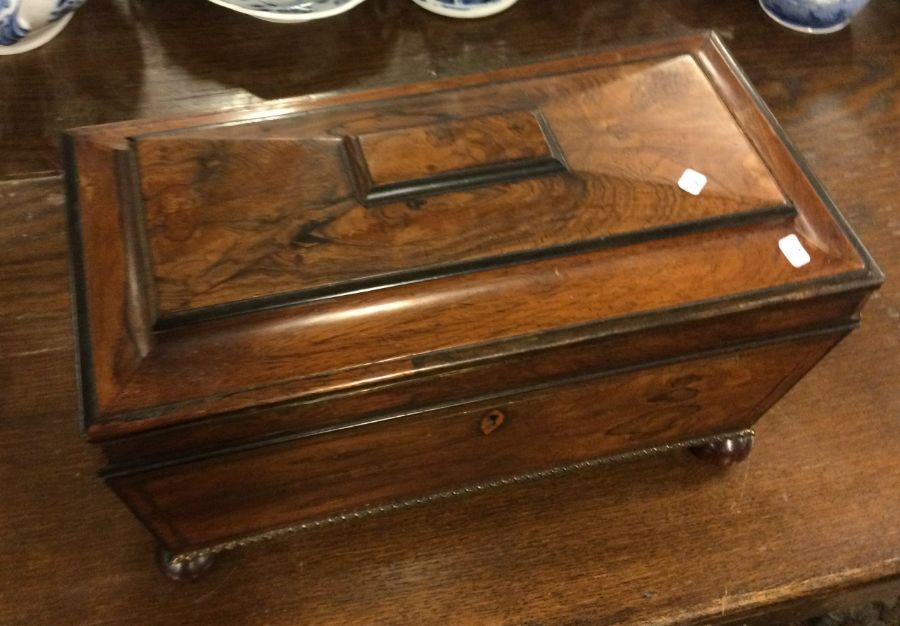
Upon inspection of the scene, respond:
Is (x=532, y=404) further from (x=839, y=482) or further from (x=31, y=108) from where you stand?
(x=31, y=108)

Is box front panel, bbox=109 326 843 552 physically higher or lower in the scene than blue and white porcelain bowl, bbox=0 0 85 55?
lower

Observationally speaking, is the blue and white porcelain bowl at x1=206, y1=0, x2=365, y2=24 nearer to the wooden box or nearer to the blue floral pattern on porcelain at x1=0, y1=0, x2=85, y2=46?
the blue floral pattern on porcelain at x1=0, y1=0, x2=85, y2=46

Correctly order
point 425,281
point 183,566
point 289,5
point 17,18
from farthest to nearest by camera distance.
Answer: point 289,5
point 17,18
point 183,566
point 425,281

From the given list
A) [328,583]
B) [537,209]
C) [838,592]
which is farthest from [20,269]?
[838,592]

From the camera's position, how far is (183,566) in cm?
71

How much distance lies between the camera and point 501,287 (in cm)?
59

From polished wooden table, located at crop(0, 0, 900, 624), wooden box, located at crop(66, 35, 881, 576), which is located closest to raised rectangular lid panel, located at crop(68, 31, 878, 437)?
wooden box, located at crop(66, 35, 881, 576)

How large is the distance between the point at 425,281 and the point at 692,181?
228 mm

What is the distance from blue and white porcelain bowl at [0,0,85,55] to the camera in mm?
913

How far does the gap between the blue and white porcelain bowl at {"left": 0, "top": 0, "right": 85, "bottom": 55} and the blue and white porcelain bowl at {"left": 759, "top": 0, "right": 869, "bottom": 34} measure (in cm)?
88

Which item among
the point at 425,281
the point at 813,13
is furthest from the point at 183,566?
the point at 813,13

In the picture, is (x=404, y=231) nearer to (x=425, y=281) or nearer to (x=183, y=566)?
(x=425, y=281)

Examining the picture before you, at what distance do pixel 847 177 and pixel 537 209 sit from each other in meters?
0.55

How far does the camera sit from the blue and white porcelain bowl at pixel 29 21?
0.91m
